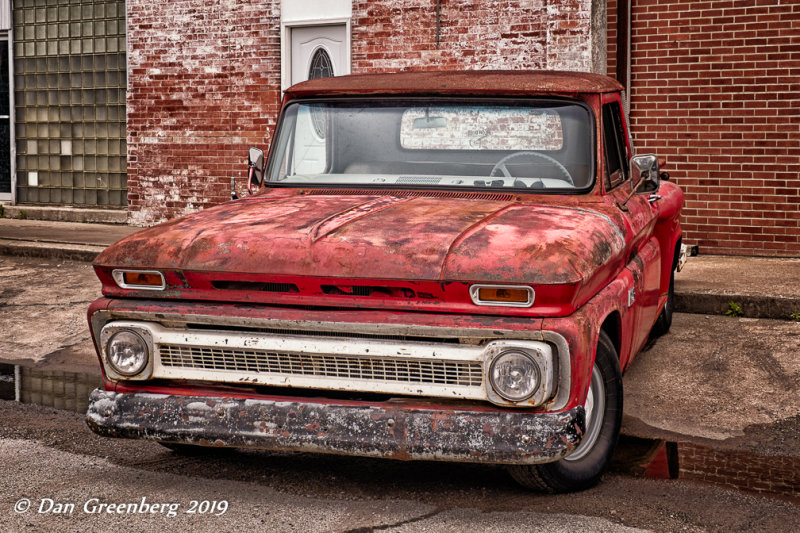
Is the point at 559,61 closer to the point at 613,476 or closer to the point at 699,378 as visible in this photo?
the point at 699,378

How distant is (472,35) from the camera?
34.8ft

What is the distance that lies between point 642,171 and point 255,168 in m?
1.98

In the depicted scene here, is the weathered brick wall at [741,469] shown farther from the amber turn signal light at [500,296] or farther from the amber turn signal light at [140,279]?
the amber turn signal light at [140,279]

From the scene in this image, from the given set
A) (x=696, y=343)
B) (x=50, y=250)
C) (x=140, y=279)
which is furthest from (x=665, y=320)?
(x=50, y=250)

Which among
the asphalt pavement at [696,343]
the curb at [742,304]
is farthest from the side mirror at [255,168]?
the curb at [742,304]

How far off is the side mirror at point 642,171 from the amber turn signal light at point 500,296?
5.05 feet

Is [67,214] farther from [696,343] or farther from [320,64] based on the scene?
[696,343]

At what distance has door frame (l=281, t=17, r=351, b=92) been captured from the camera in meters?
11.2

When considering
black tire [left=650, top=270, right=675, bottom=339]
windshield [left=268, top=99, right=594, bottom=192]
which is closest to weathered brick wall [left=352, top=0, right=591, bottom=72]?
black tire [left=650, top=270, right=675, bottom=339]

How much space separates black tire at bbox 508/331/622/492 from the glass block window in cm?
1016

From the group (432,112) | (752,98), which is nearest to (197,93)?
(752,98)

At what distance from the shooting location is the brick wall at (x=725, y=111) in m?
9.67

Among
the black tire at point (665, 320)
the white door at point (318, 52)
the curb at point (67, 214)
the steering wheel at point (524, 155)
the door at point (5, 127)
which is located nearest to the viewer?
the steering wheel at point (524, 155)

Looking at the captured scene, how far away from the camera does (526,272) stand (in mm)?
3506
